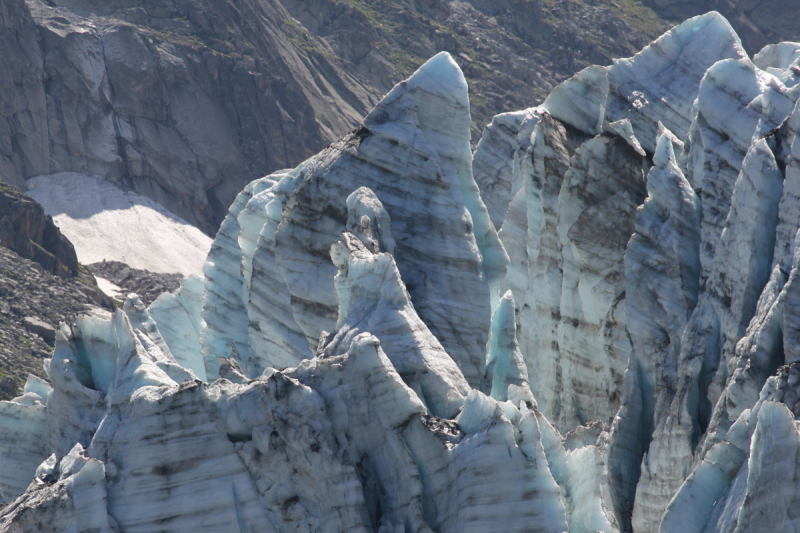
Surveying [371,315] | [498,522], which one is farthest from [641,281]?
[498,522]

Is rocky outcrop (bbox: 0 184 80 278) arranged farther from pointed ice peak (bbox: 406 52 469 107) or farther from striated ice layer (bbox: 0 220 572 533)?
striated ice layer (bbox: 0 220 572 533)

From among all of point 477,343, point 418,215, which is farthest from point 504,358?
point 418,215

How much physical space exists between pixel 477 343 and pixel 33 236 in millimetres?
77357

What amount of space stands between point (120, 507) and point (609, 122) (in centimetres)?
2136

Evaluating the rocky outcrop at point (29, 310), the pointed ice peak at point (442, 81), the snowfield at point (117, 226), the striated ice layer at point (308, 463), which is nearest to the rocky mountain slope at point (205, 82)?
the snowfield at point (117, 226)

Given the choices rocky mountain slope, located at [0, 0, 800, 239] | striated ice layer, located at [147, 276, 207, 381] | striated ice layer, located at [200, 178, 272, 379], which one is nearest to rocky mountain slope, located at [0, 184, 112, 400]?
rocky mountain slope, located at [0, 0, 800, 239]

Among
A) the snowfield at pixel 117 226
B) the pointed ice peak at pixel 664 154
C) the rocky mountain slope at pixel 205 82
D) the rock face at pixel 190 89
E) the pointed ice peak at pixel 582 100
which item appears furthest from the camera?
the rocky mountain slope at pixel 205 82

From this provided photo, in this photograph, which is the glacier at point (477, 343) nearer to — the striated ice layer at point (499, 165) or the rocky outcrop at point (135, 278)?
the striated ice layer at point (499, 165)

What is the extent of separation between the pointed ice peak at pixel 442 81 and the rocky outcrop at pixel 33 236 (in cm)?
7028

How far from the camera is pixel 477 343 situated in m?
20.4

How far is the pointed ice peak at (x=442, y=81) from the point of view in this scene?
2298 centimetres

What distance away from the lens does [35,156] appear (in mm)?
114812

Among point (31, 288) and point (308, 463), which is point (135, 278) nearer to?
point (31, 288)

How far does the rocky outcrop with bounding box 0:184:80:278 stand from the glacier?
186ft
